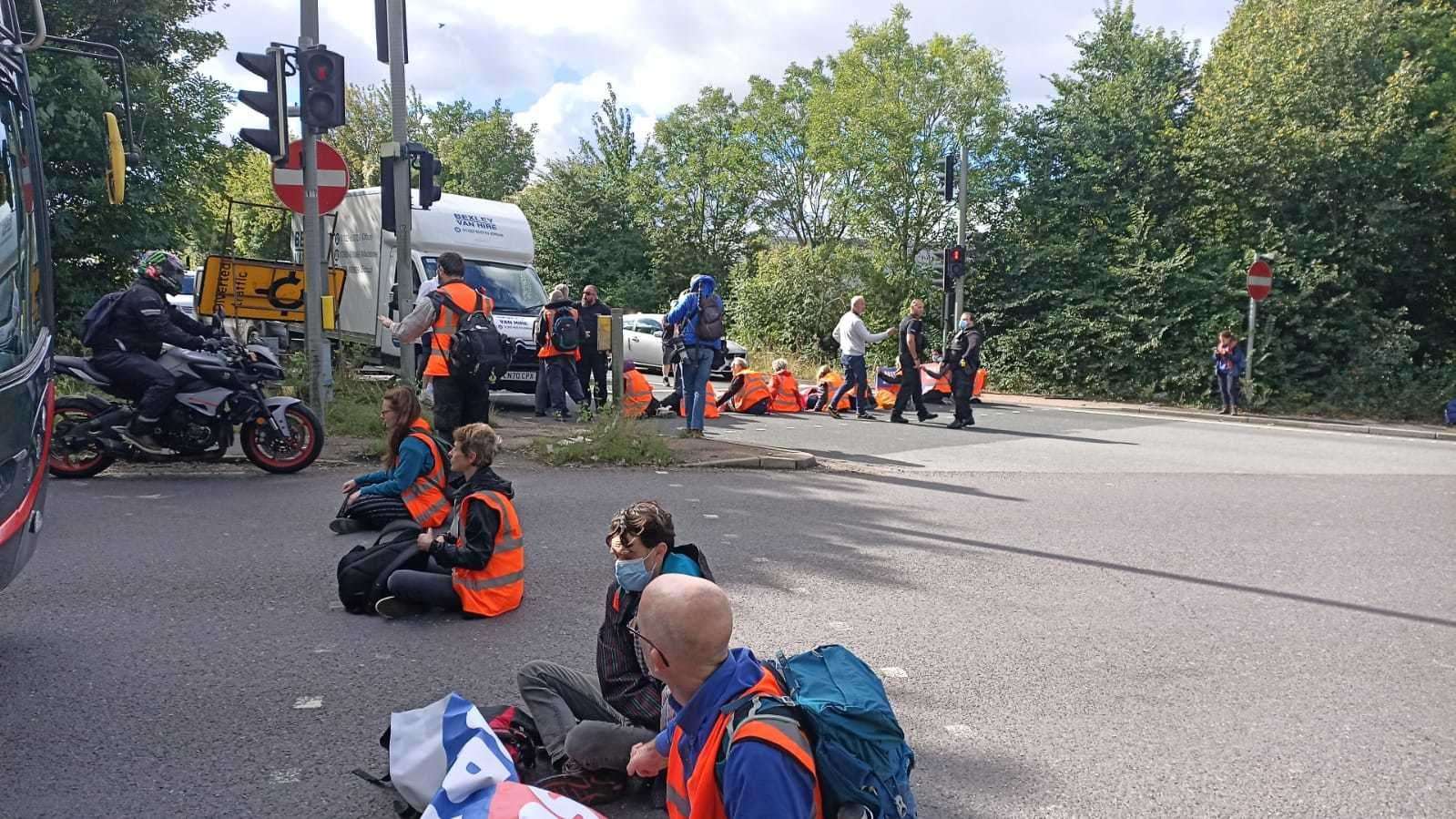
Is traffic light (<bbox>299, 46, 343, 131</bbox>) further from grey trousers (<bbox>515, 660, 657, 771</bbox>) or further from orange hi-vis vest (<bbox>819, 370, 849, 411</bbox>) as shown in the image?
orange hi-vis vest (<bbox>819, 370, 849, 411</bbox>)

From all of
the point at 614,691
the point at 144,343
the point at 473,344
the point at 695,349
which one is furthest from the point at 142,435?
the point at 614,691

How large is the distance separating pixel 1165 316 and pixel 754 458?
45.8 ft

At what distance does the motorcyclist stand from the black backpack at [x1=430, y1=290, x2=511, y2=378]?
6.80 feet

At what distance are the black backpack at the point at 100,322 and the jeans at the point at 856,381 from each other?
10537 mm

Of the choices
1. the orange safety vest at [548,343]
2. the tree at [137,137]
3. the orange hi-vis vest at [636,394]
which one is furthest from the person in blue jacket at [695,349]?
the tree at [137,137]

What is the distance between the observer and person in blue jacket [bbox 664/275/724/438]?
12102 mm

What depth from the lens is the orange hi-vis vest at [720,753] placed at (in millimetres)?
2117

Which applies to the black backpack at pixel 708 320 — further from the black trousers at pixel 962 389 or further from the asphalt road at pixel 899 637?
the black trousers at pixel 962 389

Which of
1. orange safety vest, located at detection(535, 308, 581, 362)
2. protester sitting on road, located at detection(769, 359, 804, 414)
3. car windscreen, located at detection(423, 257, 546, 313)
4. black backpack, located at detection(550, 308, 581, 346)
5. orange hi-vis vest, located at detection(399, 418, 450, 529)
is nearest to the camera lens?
orange hi-vis vest, located at detection(399, 418, 450, 529)

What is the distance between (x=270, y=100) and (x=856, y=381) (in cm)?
957

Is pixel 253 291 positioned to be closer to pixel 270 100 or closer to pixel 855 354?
pixel 270 100

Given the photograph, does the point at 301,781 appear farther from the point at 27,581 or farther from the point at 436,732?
the point at 27,581

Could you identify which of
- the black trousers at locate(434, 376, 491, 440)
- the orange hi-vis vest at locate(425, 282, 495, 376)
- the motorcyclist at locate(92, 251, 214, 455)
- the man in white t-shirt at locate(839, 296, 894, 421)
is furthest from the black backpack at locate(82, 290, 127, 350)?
the man in white t-shirt at locate(839, 296, 894, 421)

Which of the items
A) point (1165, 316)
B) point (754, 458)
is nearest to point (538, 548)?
point (754, 458)
